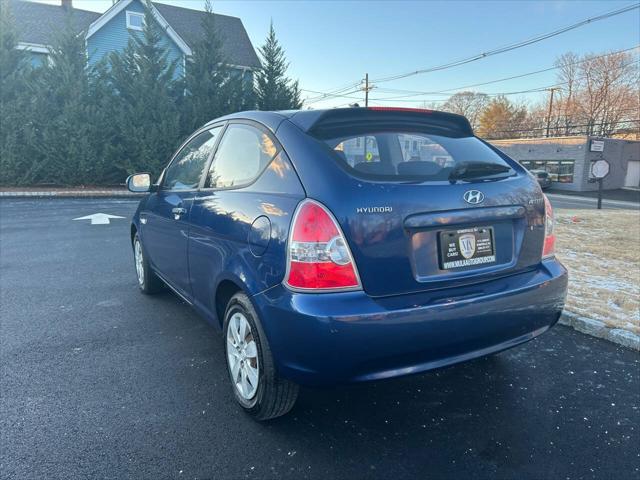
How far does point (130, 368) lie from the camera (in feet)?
10.1

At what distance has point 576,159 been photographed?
34125 millimetres

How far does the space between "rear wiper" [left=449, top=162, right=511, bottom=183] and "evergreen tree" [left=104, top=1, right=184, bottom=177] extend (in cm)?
1638

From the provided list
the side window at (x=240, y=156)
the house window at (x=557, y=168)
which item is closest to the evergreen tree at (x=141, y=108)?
the side window at (x=240, y=156)

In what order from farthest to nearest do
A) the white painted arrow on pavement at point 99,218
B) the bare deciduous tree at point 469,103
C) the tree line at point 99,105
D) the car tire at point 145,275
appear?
the bare deciduous tree at point 469,103 → the tree line at point 99,105 → the white painted arrow on pavement at point 99,218 → the car tire at point 145,275

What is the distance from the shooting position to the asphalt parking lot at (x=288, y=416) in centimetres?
213

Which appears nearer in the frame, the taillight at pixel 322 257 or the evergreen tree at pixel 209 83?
the taillight at pixel 322 257

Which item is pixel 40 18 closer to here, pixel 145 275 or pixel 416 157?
pixel 145 275

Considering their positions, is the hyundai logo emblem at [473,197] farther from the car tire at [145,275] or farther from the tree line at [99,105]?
the tree line at [99,105]

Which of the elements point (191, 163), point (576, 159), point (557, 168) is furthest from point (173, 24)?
point (557, 168)

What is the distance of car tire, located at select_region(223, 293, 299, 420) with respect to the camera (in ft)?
7.47

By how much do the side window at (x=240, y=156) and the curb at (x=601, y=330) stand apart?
311 cm

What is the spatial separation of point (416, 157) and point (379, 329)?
1.11 m

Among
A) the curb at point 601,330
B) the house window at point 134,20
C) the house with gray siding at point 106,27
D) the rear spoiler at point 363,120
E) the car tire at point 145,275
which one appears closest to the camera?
the rear spoiler at point 363,120

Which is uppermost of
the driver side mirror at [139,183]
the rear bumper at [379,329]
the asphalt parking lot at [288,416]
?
the driver side mirror at [139,183]
